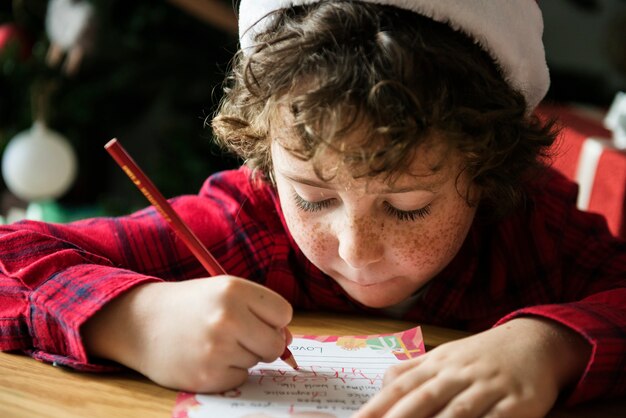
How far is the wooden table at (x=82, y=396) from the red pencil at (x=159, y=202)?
0.10 meters

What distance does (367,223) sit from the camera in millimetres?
635

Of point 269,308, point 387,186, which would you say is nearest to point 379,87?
point 387,186

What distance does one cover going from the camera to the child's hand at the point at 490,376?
519mm

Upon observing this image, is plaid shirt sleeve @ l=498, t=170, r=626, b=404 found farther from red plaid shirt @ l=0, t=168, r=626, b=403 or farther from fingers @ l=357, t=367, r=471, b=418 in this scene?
fingers @ l=357, t=367, r=471, b=418

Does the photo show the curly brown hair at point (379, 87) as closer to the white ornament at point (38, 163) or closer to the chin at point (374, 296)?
the chin at point (374, 296)

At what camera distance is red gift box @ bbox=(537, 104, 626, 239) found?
110 centimetres

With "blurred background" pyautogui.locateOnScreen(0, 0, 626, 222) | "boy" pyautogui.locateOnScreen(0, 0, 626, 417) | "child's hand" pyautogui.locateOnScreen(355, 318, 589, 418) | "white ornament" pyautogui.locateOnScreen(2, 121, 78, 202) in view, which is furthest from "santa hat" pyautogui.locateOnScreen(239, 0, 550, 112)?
"white ornament" pyautogui.locateOnScreen(2, 121, 78, 202)

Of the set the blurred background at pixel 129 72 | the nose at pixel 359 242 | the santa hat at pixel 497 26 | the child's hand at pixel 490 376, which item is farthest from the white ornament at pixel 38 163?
the child's hand at pixel 490 376

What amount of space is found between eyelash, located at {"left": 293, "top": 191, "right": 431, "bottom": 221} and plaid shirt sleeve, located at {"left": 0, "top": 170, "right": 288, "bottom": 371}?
0.47 feet

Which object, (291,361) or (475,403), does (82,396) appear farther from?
(475,403)

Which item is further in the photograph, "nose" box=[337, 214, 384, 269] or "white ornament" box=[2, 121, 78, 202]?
"white ornament" box=[2, 121, 78, 202]

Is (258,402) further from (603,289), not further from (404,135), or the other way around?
(603,289)

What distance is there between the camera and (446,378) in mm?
535

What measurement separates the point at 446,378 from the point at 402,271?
0.17 m
